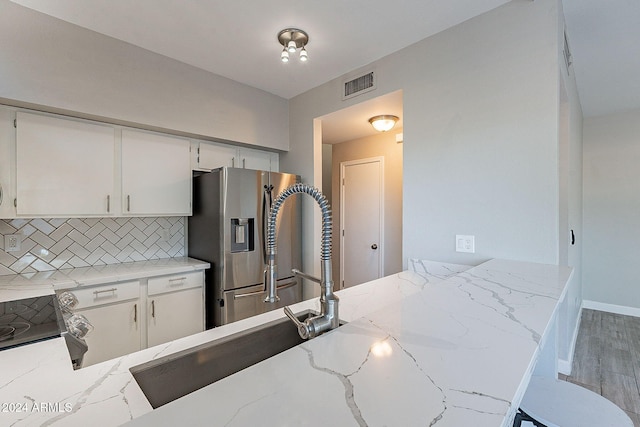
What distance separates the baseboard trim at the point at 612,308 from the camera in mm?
3623

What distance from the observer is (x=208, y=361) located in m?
0.96

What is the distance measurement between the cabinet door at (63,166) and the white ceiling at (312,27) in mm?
714

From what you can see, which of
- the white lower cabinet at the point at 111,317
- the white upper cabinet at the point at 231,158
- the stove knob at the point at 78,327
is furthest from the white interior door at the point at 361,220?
the stove knob at the point at 78,327

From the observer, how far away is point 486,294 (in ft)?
3.69

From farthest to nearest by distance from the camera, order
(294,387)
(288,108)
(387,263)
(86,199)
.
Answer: (387,263)
(288,108)
(86,199)
(294,387)

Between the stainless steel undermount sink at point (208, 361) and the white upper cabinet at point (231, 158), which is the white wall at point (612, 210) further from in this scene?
the stainless steel undermount sink at point (208, 361)

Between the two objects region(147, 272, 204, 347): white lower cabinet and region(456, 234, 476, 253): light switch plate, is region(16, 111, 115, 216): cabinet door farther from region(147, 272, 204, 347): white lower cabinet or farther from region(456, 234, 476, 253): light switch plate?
region(456, 234, 476, 253): light switch plate

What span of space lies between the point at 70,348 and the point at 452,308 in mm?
1286

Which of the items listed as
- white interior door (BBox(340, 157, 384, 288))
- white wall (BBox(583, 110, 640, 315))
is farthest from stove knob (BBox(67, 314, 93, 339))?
white wall (BBox(583, 110, 640, 315))

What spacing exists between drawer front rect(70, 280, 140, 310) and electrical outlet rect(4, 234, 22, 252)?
69cm

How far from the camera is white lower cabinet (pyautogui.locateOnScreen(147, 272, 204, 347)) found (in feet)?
7.13

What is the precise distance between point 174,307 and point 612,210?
17.1 ft

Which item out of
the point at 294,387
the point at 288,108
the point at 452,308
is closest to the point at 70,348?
the point at 294,387

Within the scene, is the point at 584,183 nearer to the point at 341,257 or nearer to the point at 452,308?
the point at 341,257
